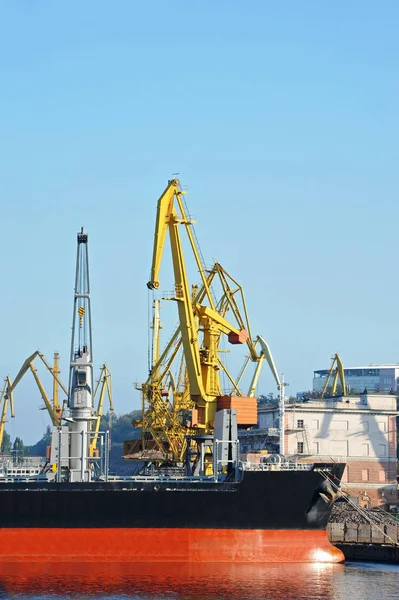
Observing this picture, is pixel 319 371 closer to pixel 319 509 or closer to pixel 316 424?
pixel 316 424

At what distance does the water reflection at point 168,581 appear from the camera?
33.8 metres

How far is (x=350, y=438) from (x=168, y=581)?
129 ft

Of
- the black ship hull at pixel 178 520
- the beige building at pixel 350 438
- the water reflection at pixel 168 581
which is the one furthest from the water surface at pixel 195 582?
the beige building at pixel 350 438

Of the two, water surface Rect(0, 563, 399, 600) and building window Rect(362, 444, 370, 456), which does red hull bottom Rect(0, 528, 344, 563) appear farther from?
building window Rect(362, 444, 370, 456)

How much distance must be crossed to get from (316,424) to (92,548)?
115ft

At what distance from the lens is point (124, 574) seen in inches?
1479

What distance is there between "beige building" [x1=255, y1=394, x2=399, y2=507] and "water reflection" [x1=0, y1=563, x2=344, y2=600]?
105 ft

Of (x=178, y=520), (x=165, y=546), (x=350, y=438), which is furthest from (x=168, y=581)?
(x=350, y=438)

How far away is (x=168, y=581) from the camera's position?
36.3m

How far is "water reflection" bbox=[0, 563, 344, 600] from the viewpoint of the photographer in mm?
33844

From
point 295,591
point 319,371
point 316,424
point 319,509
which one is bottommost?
point 295,591

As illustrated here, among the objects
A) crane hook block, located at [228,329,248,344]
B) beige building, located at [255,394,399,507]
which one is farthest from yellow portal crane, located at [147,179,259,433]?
beige building, located at [255,394,399,507]

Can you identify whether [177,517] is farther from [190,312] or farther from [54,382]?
[54,382]

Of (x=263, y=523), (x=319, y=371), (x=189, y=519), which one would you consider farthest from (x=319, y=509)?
(x=319, y=371)
